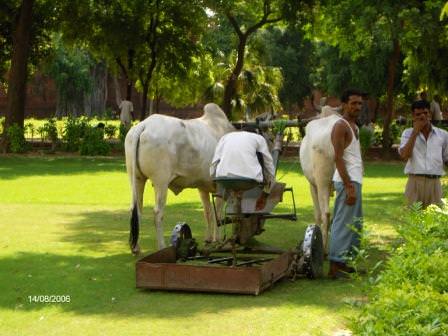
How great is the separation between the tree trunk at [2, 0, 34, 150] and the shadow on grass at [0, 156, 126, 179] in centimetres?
258

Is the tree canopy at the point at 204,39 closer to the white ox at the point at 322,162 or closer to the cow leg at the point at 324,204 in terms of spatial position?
the white ox at the point at 322,162

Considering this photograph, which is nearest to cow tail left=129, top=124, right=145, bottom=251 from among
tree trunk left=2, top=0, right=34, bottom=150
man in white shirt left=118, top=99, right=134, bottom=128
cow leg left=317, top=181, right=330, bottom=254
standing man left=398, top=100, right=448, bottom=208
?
cow leg left=317, top=181, right=330, bottom=254

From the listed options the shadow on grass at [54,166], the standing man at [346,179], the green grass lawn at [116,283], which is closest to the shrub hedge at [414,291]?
the green grass lawn at [116,283]

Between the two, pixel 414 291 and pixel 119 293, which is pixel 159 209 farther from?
pixel 414 291

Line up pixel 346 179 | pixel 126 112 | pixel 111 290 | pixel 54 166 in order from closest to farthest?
pixel 111 290
pixel 346 179
pixel 54 166
pixel 126 112

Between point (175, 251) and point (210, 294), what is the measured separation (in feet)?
3.88

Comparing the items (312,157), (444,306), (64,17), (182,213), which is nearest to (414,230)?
(444,306)

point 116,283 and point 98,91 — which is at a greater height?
point 98,91

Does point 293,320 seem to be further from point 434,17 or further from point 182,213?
point 434,17

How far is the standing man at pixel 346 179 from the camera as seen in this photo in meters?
8.58

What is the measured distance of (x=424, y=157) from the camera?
9.23 metres

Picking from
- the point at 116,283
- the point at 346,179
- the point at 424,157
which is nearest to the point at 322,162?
the point at 424,157
